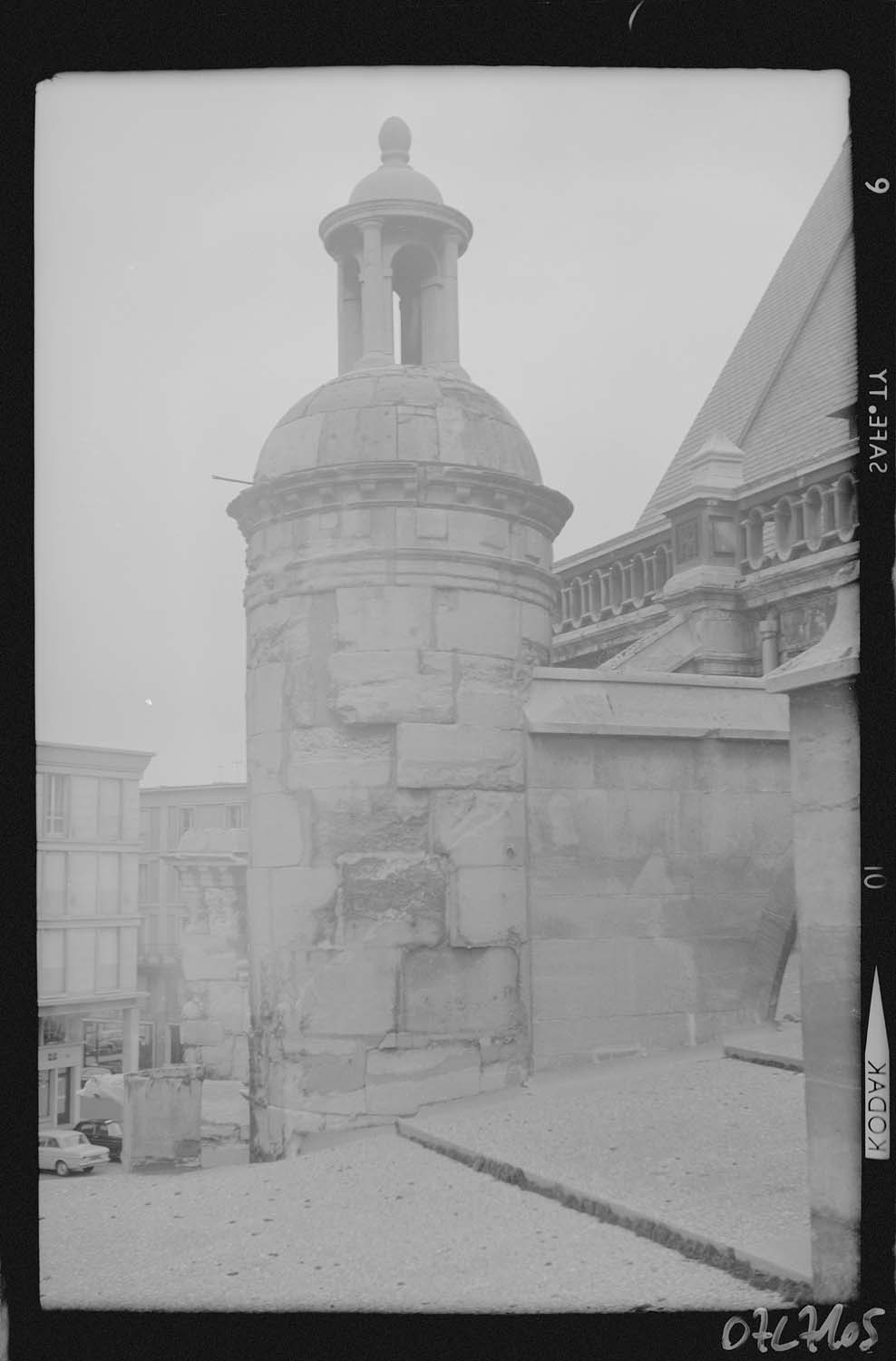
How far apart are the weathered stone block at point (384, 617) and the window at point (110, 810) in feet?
5.29

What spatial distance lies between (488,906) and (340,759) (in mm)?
1119

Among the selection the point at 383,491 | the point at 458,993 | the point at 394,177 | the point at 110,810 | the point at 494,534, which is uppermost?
the point at 394,177

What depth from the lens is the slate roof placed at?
5871 millimetres

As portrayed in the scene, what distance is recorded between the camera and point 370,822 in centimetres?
736

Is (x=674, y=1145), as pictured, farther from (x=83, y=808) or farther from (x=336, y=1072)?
(x=83, y=808)

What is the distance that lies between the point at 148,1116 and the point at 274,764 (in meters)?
1.91

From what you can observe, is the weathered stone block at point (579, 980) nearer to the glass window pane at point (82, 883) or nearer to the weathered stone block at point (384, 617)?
the weathered stone block at point (384, 617)

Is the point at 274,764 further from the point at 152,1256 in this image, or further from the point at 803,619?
the point at 803,619

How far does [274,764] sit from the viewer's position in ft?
24.8

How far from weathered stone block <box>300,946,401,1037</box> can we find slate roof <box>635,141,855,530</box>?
145 inches

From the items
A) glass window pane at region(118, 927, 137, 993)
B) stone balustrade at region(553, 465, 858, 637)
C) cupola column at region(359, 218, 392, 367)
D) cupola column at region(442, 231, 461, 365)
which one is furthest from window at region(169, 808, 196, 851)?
stone balustrade at region(553, 465, 858, 637)

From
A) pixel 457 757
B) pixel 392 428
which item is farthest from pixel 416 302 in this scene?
pixel 457 757

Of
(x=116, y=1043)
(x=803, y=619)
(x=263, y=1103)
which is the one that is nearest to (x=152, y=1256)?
(x=116, y=1043)

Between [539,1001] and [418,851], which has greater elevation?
[418,851]
